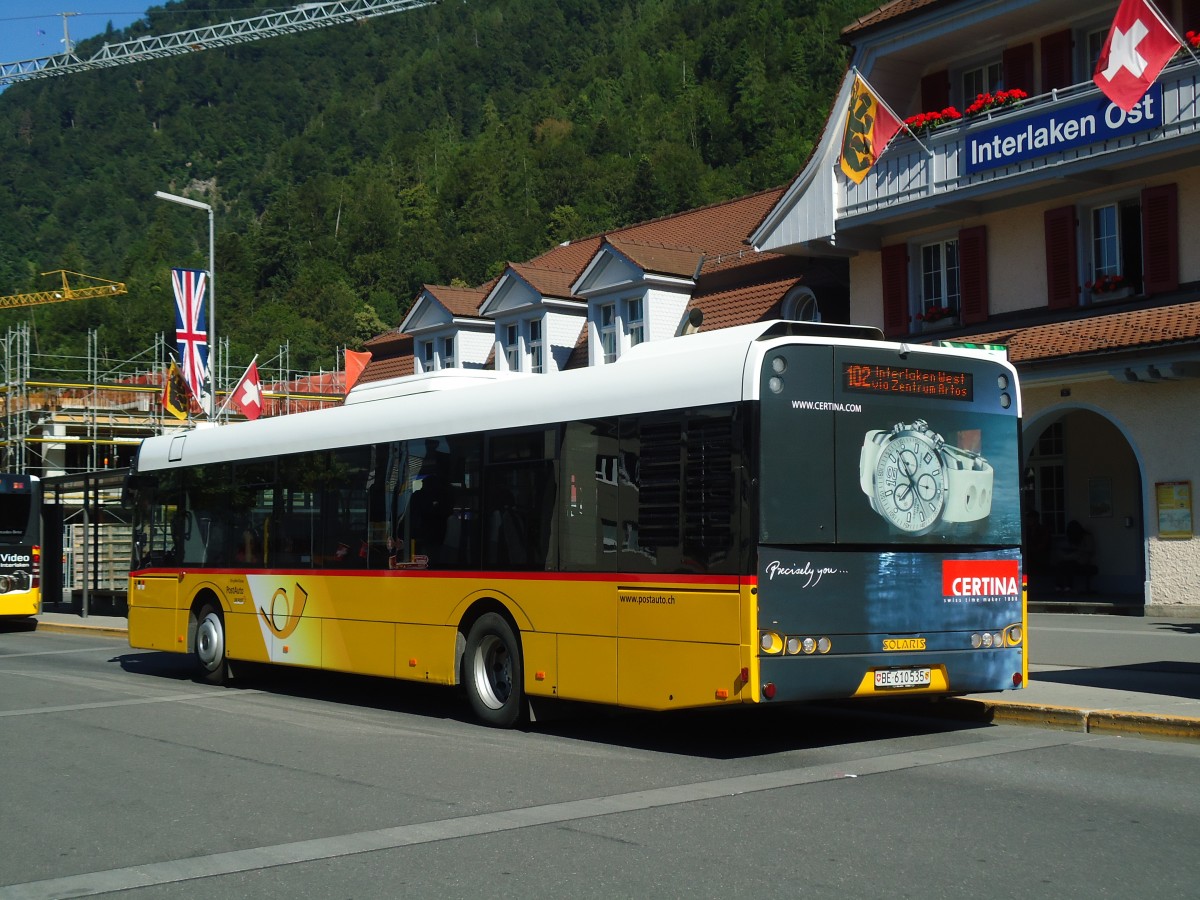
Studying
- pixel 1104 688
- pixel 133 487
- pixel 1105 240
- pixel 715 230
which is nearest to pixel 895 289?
pixel 1105 240

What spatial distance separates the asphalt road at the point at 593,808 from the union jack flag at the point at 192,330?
18.6m

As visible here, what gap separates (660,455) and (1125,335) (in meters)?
14.9

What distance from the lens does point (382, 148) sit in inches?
6265

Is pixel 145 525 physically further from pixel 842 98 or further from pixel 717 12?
pixel 717 12

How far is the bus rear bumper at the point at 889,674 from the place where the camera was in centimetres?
987

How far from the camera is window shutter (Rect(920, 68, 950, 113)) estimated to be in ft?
91.4

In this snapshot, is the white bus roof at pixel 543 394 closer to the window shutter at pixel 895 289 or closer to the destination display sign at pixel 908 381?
the destination display sign at pixel 908 381

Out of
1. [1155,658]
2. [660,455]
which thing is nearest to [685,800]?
[660,455]

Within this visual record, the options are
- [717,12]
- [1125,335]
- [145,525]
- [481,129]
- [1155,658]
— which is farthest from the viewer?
[481,129]

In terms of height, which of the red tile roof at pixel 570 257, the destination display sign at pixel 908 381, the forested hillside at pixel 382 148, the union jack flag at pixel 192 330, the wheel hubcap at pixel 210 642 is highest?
the forested hillside at pixel 382 148

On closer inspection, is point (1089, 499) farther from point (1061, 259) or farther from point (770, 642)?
point (770, 642)

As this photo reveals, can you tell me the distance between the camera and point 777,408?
10016 millimetres

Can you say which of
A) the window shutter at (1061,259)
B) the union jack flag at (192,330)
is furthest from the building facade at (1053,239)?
the union jack flag at (192,330)

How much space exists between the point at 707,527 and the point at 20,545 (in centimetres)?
2207
